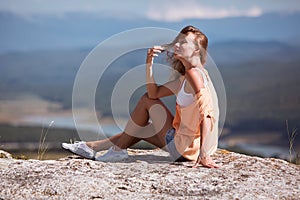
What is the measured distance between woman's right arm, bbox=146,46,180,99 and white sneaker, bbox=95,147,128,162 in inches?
30.1

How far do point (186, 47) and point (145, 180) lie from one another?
1.65m

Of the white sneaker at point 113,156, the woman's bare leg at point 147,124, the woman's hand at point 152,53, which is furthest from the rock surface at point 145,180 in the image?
the woman's hand at point 152,53

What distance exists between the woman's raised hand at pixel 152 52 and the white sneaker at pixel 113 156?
1141 millimetres

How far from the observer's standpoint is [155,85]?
676cm

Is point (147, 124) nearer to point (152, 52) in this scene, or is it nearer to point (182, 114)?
point (182, 114)

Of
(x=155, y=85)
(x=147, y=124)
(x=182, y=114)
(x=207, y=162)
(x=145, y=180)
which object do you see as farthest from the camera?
(x=147, y=124)

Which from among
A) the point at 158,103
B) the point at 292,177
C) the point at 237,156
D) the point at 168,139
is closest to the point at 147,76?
the point at 158,103

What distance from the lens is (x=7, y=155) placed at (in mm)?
7789

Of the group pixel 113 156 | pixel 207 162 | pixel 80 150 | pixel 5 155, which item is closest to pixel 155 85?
pixel 113 156

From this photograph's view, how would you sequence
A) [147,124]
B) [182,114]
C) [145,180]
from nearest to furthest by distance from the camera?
[145,180]
[182,114]
[147,124]

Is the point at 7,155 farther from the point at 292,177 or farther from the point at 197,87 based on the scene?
the point at 292,177

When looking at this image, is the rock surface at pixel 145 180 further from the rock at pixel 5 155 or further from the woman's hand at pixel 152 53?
the woman's hand at pixel 152 53

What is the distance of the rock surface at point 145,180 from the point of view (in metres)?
5.52

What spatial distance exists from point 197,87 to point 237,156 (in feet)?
3.75
